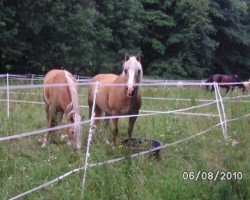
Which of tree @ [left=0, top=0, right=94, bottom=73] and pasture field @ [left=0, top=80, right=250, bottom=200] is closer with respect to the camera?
pasture field @ [left=0, top=80, right=250, bottom=200]

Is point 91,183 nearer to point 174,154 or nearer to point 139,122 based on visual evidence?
point 174,154

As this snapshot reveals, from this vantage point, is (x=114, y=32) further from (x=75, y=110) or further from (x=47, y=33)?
(x=75, y=110)

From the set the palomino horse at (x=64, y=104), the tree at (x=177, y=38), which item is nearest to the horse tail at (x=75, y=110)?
the palomino horse at (x=64, y=104)

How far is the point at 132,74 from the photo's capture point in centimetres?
680

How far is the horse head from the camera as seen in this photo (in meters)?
6.71

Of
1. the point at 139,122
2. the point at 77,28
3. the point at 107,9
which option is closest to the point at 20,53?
the point at 77,28

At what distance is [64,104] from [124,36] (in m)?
31.1

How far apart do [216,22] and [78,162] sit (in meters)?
42.4

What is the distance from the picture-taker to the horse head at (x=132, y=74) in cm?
671

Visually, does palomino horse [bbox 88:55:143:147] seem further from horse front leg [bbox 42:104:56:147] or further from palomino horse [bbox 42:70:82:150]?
horse front leg [bbox 42:104:56:147]
